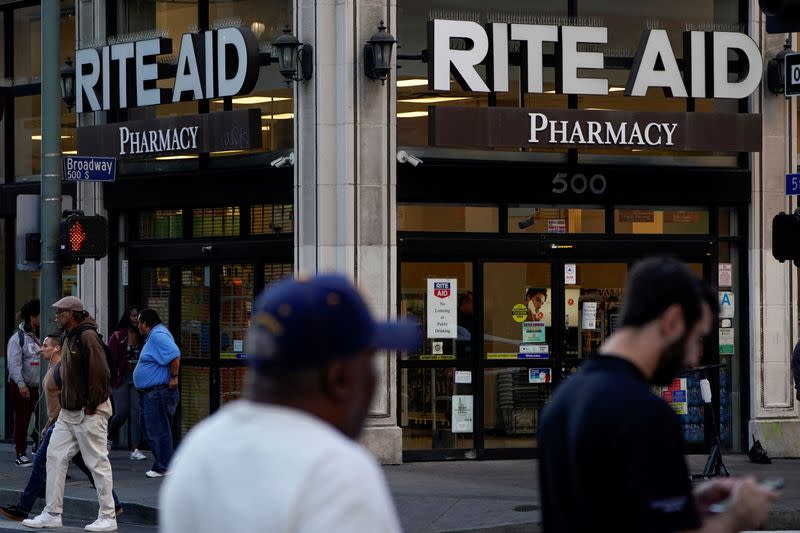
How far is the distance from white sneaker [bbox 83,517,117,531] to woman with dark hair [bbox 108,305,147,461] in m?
4.80

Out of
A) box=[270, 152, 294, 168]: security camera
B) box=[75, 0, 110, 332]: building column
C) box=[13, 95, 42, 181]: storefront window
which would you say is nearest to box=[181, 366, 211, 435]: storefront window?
box=[75, 0, 110, 332]: building column

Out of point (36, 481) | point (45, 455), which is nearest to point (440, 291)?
point (45, 455)

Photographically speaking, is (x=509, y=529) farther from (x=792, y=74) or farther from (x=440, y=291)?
(x=440, y=291)

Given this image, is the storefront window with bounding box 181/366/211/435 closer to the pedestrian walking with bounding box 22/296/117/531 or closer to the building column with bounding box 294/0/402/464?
the building column with bounding box 294/0/402/464

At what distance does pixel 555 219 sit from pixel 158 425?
5156 millimetres

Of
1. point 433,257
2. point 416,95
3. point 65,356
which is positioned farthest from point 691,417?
point 65,356

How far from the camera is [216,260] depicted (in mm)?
17828

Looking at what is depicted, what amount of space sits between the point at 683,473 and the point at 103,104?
51.8ft

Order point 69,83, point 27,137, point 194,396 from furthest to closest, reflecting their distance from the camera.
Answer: point 27,137 < point 69,83 < point 194,396

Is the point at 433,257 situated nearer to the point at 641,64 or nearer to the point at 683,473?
the point at 641,64

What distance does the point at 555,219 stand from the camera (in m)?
17.2

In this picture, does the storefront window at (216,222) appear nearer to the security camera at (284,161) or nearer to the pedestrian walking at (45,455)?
the security camera at (284,161)

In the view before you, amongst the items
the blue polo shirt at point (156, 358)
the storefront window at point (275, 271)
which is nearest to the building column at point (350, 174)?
the storefront window at point (275, 271)

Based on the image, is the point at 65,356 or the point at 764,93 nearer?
the point at 65,356
